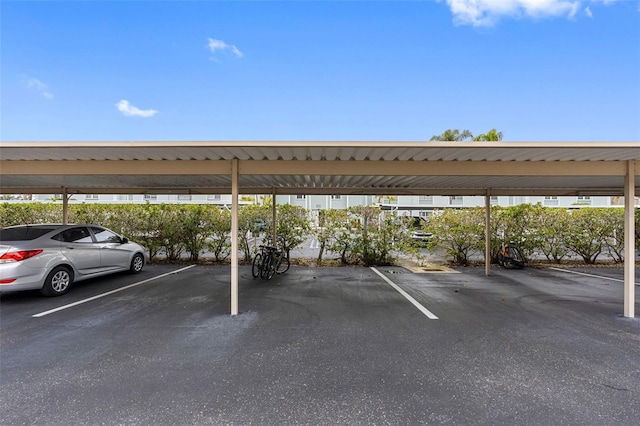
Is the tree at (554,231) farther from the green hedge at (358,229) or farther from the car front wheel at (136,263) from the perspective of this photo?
the car front wheel at (136,263)

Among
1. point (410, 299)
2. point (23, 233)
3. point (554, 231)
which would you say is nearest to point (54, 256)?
point (23, 233)

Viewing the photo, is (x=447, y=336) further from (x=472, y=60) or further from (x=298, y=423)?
(x=472, y=60)

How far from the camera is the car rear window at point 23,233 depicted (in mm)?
4887

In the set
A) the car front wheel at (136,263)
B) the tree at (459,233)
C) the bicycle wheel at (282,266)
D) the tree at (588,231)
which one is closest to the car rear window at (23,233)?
the car front wheel at (136,263)

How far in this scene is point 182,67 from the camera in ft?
44.1

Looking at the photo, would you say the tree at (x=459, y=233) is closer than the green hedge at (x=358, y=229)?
No

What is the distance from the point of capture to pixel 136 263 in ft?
23.6

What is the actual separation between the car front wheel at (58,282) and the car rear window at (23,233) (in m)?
0.70

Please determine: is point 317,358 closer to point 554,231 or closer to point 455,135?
point 554,231

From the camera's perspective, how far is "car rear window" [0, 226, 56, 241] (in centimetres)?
489

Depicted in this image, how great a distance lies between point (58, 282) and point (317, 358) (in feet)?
17.1

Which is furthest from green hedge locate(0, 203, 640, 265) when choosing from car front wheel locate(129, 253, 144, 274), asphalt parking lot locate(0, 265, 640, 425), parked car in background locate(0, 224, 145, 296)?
asphalt parking lot locate(0, 265, 640, 425)

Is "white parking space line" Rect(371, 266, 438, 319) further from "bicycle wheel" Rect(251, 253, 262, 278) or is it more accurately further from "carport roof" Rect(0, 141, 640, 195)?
"bicycle wheel" Rect(251, 253, 262, 278)

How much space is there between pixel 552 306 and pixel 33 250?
8.81m
